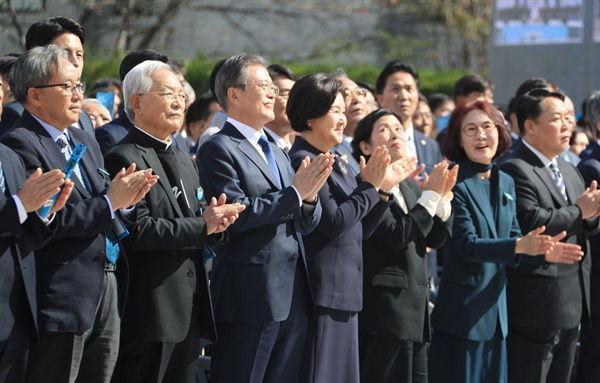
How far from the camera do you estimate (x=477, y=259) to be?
563 cm

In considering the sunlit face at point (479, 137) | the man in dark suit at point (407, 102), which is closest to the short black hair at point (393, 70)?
the man in dark suit at point (407, 102)

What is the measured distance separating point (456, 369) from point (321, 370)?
1004 millimetres

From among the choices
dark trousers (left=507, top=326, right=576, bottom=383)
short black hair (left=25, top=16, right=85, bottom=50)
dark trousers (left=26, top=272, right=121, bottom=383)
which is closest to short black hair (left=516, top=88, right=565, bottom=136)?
dark trousers (left=507, top=326, right=576, bottom=383)

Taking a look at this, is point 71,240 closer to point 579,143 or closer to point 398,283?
point 398,283

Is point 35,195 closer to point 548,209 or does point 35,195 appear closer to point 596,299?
point 548,209

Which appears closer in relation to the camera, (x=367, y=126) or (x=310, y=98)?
(x=310, y=98)

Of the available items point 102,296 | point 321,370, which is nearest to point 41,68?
point 102,296

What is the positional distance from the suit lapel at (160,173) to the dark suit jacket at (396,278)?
1361mm

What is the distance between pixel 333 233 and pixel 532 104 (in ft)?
6.27

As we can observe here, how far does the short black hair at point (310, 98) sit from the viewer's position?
529 cm

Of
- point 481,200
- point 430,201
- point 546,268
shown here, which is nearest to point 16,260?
point 430,201

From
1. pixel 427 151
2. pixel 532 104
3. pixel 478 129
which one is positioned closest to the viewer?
pixel 478 129

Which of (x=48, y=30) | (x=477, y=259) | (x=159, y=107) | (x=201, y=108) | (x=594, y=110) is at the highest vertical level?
(x=48, y=30)

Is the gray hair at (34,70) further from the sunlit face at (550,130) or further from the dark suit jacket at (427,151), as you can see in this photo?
the dark suit jacket at (427,151)
